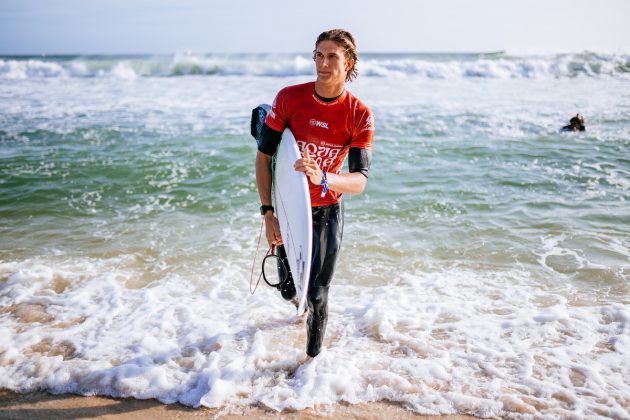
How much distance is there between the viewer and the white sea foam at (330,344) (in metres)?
3.12

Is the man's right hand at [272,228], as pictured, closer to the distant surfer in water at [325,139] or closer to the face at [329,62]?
the distant surfer in water at [325,139]

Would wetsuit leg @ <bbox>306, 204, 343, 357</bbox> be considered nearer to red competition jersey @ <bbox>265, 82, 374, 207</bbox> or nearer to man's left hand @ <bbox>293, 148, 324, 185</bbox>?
red competition jersey @ <bbox>265, 82, 374, 207</bbox>

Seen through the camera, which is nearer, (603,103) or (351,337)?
(351,337)

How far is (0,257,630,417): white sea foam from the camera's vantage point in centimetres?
312

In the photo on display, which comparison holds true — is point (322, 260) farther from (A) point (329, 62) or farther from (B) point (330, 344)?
(A) point (329, 62)

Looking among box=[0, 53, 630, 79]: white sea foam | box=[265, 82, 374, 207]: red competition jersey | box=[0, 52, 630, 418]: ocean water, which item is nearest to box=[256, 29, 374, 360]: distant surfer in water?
box=[265, 82, 374, 207]: red competition jersey

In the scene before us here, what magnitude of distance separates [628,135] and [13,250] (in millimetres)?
14638

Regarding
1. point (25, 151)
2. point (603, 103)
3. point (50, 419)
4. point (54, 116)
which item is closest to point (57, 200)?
point (25, 151)

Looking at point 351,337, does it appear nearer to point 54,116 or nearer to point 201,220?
point 201,220

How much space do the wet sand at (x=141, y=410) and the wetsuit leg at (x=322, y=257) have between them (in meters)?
0.62

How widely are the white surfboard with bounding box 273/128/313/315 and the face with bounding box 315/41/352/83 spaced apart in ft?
1.57

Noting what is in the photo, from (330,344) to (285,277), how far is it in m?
0.73

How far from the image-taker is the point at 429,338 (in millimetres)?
3834

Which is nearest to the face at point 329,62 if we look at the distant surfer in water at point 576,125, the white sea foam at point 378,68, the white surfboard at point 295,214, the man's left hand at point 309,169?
the white surfboard at point 295,214
